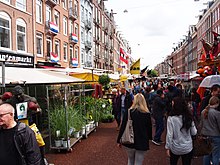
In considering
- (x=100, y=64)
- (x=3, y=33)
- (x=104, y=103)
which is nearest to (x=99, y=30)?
(x=100, y=64)

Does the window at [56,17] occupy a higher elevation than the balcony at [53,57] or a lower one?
higher

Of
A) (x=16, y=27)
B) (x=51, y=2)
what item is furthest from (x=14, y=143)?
(x=51, y=2)

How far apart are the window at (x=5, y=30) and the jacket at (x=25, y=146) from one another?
15.8 m

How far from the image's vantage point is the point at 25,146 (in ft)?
9.78

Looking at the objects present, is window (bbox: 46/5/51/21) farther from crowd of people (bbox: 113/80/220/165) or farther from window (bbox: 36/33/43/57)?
crowd of people (bbox: 113/80/220/165)

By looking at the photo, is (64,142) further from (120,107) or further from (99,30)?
(99,30)

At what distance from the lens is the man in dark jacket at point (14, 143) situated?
2938mm

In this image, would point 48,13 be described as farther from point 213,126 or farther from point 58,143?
point 213,126

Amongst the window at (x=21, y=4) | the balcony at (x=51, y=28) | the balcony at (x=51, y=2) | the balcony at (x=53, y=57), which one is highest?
the balcony at (x=51, y=2)

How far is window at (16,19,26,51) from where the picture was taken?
63.0 feet

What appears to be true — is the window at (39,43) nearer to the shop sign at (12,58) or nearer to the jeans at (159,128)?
the shop sign at (12,58)

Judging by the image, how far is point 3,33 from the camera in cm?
1750

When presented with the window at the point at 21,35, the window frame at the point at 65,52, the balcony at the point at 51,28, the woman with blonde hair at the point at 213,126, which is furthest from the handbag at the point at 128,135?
the window frame at the point at 65,52

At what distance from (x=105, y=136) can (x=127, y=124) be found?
185 inches
